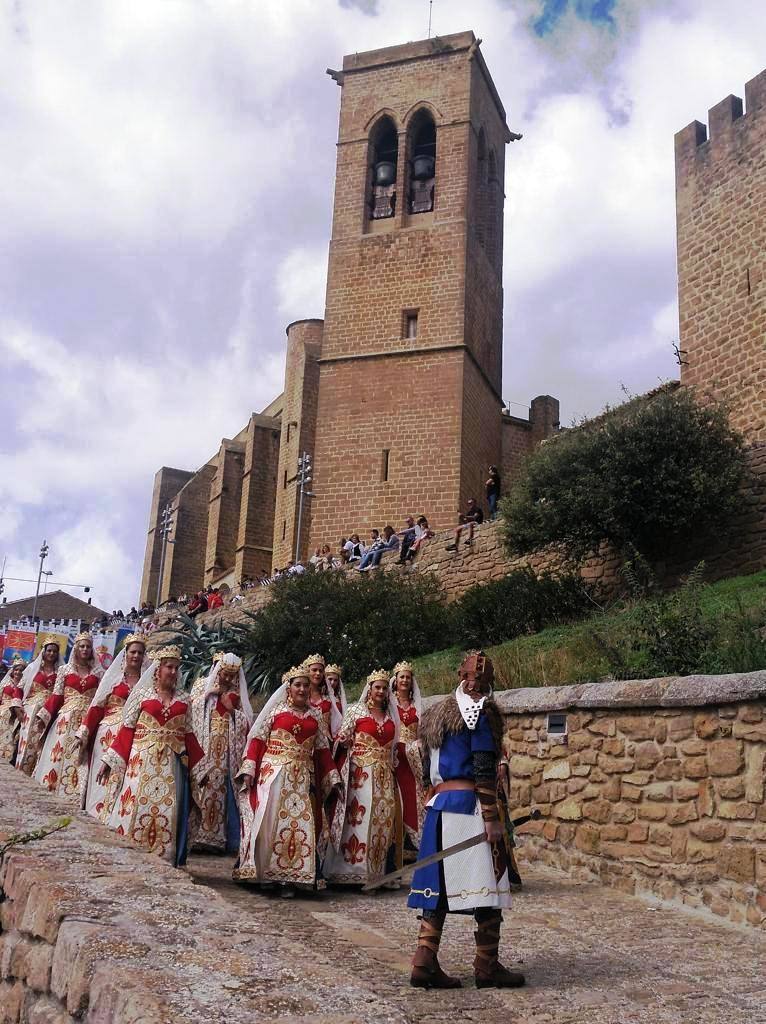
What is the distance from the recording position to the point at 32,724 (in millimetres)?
9328

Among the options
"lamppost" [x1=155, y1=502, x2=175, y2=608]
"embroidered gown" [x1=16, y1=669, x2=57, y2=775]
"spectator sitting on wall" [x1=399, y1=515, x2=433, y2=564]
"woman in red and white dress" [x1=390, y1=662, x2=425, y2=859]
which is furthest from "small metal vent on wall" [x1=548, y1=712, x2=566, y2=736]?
"lamppost" [x1=155, y1=502, x2=175, y2=608]

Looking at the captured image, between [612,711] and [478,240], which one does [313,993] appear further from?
[478,240]

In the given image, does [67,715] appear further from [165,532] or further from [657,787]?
[165,532]

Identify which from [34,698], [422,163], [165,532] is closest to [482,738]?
[34,698]

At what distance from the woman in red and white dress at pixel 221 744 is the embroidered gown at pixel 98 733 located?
628 mm

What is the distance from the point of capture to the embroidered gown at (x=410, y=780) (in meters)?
7.49

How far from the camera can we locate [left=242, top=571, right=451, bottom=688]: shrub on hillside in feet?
51.3

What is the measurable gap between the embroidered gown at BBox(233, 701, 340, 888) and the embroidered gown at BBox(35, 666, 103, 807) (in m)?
2.70

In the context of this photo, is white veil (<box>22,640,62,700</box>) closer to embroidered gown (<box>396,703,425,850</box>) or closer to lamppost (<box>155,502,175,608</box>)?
embroidered gown (<box>396,703,425,850</box>)

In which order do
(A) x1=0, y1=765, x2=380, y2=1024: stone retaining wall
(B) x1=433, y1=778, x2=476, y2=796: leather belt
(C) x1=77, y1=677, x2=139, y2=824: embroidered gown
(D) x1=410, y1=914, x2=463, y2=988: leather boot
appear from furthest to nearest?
1. (C) x1=77, y1=677, x2=139, y2=824: embroidered gown
2. (B) x1=433, y1=778, x2=476, y2=796: leather belt
3. (D) x1=410, y1=914, x2=463, y2=988: leather boot
4. (A) x1=0, y1=765, x2=380, y2=1024: stone retaining wall

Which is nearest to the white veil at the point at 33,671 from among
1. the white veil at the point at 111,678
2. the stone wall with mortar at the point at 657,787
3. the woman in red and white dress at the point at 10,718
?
the woman in red and white dress at the point at 10,718

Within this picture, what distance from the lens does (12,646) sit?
96.3 feet

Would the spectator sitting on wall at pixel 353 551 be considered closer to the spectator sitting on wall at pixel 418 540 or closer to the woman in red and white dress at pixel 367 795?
the spectator sitting on wall at pixel 418 540

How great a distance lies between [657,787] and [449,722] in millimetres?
2571
